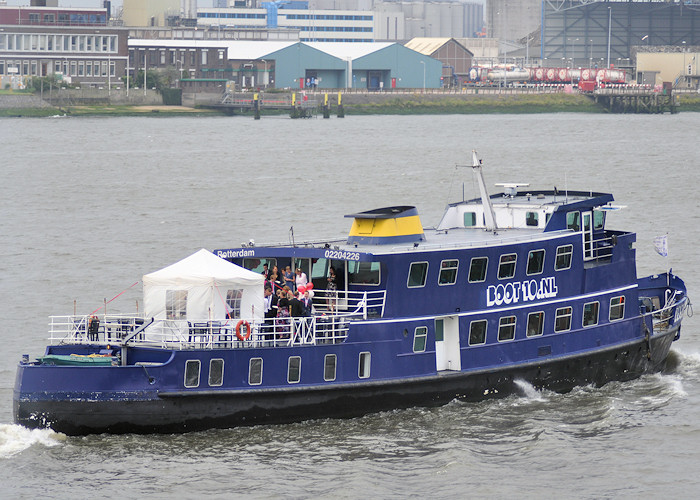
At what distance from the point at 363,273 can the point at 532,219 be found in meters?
5.72

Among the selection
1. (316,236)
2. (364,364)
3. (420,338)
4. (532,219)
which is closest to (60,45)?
(316,236)

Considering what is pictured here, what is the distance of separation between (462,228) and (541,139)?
278ft

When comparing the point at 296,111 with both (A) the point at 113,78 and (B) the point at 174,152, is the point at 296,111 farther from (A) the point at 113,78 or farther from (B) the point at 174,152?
(B) the point at 174,152

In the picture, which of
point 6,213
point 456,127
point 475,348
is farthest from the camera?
point 456,127

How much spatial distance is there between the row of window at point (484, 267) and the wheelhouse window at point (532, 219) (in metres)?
1.52

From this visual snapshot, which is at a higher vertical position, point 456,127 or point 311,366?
point 456,127

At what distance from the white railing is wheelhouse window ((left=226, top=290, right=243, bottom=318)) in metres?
0.36

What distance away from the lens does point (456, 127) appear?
138250 millimetres

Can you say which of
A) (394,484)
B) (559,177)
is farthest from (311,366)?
(559,177)

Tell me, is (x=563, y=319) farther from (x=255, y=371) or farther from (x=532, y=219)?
(x=255, y=371)

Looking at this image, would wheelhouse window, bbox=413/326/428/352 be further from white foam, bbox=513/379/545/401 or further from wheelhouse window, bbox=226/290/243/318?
wheelhouse window, bbox=226/290/243/318

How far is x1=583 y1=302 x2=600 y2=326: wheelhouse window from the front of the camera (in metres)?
29.8

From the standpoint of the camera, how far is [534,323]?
1135 inches

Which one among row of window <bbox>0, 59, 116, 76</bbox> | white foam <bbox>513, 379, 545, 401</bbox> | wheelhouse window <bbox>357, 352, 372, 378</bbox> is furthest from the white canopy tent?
row of window <bbox>0, 59, 116, 76</bbox>
